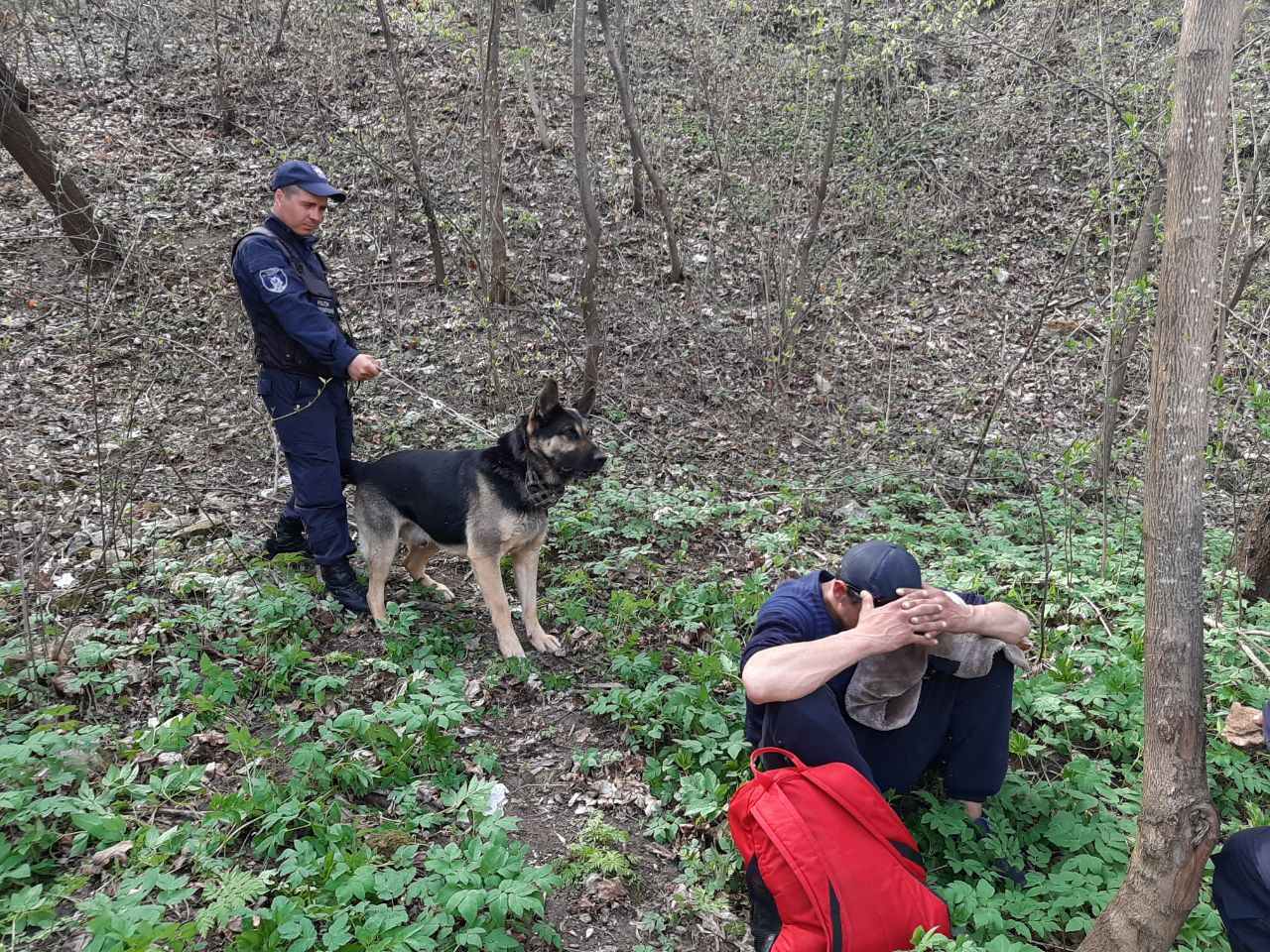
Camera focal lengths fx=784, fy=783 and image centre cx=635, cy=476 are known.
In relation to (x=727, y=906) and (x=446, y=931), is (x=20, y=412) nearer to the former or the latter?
(x=446, y=931)

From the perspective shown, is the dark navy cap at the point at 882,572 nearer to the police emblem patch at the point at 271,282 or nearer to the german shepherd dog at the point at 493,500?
the german shepherd dog at the point at 493,500

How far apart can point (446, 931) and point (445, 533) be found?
279 cm

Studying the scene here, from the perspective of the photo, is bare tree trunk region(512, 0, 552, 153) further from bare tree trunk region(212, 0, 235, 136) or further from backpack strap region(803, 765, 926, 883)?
backpack strap region(803, 765, 926, 883)

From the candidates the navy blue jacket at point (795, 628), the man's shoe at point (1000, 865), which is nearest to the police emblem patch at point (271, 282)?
the navy blue jacket at point (795, 628)

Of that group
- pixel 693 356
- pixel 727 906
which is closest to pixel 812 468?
pixel 693 356

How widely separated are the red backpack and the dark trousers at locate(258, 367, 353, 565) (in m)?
3.42

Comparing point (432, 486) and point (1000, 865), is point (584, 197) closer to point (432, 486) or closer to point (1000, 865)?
point (432, 486)

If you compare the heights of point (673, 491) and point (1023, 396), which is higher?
point (1023, 396)

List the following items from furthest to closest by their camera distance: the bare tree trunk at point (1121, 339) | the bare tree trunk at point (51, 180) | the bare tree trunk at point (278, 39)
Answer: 1. the bare tree trunk at point (278, 39)
2. the bare tree trunk at point (51, 180)
3. the bare tree trunk at point (1121, 339)

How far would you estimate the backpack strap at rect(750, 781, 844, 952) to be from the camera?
261 centimetres

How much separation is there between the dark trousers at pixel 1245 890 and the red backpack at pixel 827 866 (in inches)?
35.9

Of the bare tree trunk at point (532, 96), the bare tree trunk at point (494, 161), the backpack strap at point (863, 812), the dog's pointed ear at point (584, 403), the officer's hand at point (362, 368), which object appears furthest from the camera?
the bare tree trunk at point (532, 96)

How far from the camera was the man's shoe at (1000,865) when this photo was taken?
3.15 meters

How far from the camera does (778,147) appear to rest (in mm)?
9852
